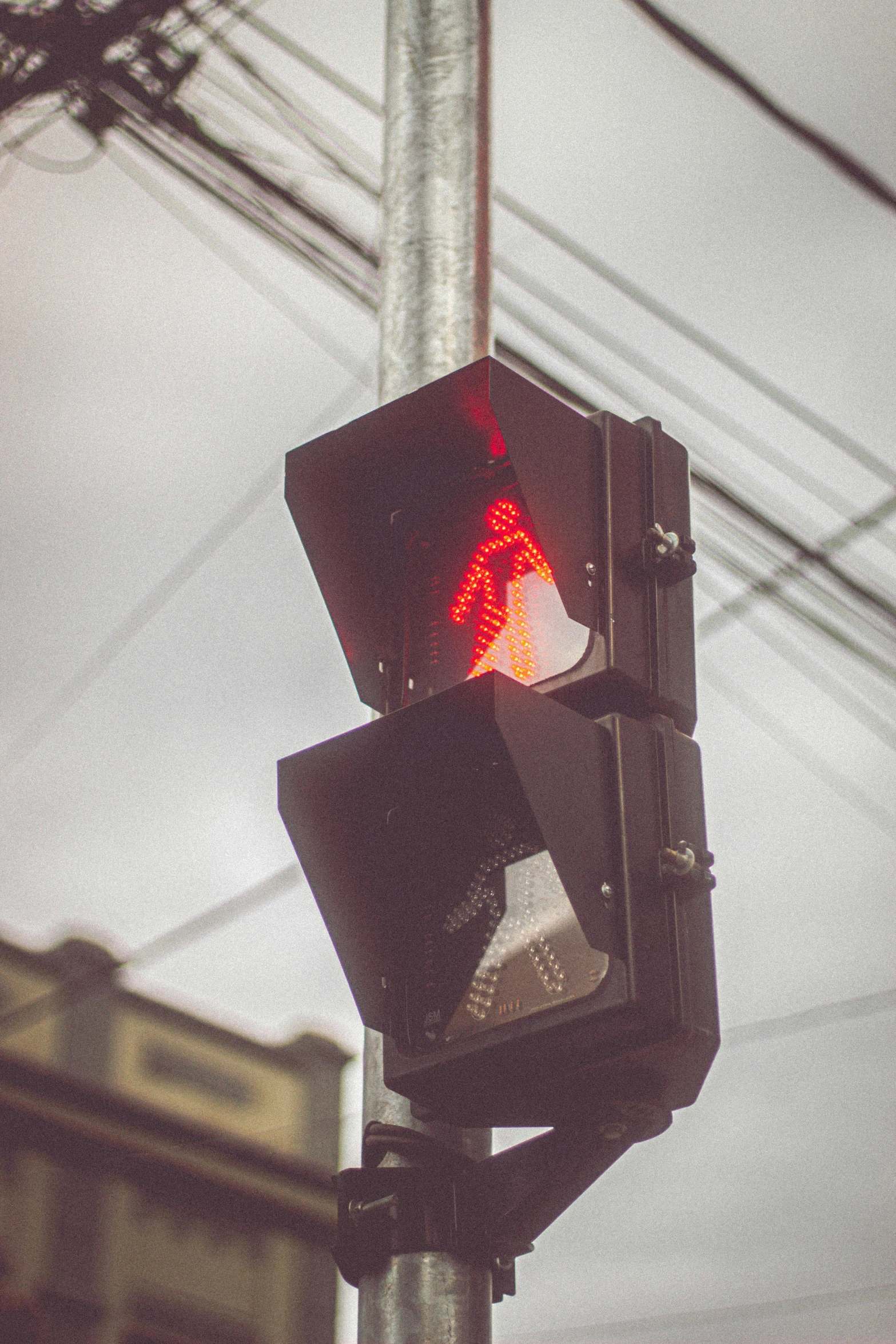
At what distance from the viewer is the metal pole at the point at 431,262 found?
88.4 inches

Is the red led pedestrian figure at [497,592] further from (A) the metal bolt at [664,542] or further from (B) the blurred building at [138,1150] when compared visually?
(B) the blurred building at [138,1150]

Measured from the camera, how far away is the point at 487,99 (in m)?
3.32

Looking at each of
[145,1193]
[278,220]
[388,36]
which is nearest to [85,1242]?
[145,1193]

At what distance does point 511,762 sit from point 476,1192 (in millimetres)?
653

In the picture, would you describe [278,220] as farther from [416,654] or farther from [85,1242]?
[85,1242]

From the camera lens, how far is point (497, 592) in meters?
2.64

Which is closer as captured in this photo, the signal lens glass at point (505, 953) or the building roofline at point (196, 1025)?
the signal lens glass at point (505, 953)

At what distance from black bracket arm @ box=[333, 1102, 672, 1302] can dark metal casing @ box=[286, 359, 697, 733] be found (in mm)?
624

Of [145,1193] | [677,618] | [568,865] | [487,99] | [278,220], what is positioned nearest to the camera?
[568,865]

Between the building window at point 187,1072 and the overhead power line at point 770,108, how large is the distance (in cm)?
2603

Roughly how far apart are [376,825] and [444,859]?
4.5 inches

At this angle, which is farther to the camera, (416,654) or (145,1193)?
(145,1193)

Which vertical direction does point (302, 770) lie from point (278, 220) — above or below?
below

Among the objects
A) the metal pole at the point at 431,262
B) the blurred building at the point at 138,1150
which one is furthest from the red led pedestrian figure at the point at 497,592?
the blurred building at the point at 138,1150
